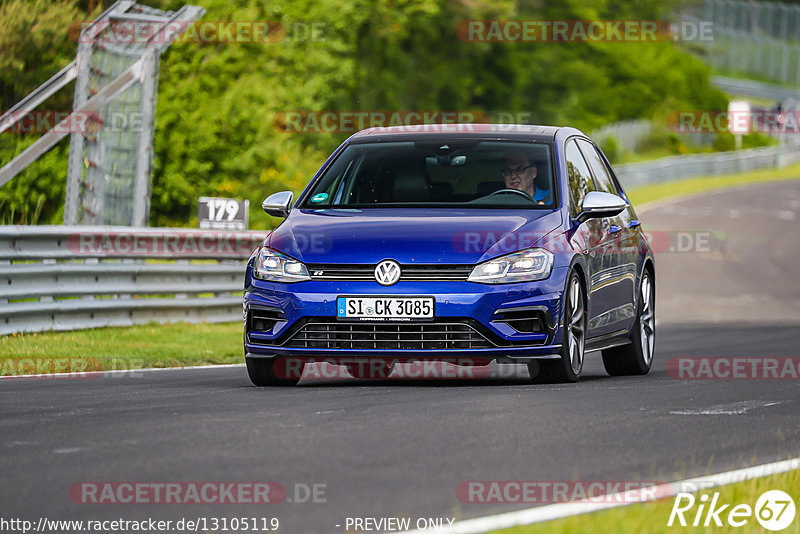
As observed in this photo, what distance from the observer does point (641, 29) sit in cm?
9338

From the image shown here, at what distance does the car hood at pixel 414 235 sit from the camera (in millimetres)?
9984

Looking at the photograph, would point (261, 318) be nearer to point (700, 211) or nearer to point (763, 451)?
point (763, 451)

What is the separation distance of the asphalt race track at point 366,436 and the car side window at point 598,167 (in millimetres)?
1470

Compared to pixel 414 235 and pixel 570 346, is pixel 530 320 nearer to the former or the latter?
pixel 570 346

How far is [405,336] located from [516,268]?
0.80 metres

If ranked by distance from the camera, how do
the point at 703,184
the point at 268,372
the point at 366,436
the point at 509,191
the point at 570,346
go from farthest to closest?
the point at 703,184 < the point at 509,191 < the point at 268,372 < the point at 570,346 < the point at 366,436

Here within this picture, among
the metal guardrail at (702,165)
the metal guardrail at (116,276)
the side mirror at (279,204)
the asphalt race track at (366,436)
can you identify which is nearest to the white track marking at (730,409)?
the asphalt race track at (366,436)

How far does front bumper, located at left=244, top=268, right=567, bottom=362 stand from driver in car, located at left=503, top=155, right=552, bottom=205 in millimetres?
864

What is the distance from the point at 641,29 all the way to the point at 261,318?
8547 centimetres

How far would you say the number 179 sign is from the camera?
808 inches

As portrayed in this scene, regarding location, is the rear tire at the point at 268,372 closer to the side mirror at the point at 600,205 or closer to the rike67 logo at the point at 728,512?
the side mirror at the point at 600,205

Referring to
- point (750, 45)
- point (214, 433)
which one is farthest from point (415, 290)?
point (750, 45)

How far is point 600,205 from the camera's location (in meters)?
10.8

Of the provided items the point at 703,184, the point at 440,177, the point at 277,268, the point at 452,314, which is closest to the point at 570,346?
the point at 452,314
